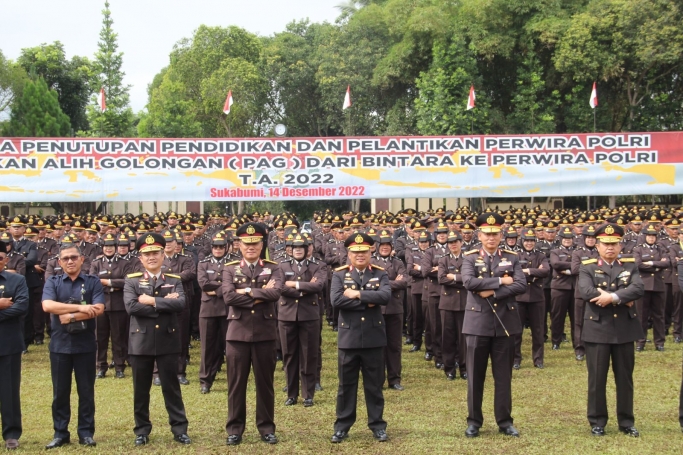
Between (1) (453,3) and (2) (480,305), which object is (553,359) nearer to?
(2) (480,305)

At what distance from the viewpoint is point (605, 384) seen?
7.17 metres

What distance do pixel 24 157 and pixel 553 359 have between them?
12.4 meters

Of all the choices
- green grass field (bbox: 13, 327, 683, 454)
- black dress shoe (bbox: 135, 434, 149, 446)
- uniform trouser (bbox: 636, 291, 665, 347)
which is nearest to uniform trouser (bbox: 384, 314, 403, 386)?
green grass field (bbox: 13, 327, 683, 454)

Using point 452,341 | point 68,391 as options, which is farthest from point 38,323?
point 452,341

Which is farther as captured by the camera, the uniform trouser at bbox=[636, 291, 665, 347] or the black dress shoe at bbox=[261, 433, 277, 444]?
the uniform trouser at bbox=[636, 291, 665, 347]

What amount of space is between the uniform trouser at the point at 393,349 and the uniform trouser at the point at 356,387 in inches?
88.1

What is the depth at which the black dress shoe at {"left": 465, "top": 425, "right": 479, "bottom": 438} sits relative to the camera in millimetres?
7102

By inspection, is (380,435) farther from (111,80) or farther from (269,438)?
(111,80)

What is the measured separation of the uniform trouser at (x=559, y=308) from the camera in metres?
11.7

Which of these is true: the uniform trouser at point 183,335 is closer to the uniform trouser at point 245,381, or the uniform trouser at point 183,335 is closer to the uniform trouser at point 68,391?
the uniform trouser at point 68,391

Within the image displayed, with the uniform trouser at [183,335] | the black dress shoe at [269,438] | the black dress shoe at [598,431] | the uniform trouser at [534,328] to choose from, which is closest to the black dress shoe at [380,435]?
the black dress shoe at [269,438]

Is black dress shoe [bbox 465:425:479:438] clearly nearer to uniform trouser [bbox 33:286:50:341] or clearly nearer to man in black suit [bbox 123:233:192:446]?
man in black suit [bbox 123:233:192:446]

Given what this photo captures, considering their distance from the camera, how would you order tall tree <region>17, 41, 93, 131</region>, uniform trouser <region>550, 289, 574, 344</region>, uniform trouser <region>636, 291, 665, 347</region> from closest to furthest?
uniform trouser <region>636, 291, 665, 347</region> < uniform trouser <region>550, 289, 574, 344</region> < tall tree <region>17, 41, 93, 131</region>

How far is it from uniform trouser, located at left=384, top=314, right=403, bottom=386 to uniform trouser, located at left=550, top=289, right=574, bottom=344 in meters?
3.29
